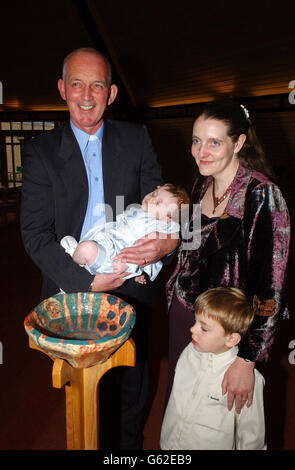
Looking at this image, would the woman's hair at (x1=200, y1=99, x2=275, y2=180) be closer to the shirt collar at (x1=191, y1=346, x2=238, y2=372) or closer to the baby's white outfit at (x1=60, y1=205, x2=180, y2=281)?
the baby's white outfit at (x1=60, y1=205, x2=180, y2=281)

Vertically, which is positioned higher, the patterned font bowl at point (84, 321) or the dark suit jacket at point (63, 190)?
the dark suit jacket at point (63, 190)

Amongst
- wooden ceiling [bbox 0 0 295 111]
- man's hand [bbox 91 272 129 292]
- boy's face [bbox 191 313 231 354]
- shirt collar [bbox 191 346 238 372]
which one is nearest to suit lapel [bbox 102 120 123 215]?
man's hand [bbox 91 272 129 292]

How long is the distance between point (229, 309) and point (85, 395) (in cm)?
64

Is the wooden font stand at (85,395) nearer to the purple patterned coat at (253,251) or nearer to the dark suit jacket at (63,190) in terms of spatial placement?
the dark suit jacket at (63,190)

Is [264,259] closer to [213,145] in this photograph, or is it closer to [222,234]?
[222,234]

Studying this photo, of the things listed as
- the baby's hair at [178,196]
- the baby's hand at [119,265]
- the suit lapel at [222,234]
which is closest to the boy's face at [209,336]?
the suit lapel at [222,234]

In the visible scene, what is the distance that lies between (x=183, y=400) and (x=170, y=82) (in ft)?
29.2

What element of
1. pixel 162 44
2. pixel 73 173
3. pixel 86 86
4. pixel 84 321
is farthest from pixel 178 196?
pixel 162 44

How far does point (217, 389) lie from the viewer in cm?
151

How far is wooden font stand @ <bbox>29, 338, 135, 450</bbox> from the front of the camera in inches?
48.1

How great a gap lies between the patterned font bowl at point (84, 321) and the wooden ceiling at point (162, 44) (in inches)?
259

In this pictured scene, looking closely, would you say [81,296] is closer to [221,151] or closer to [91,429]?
[91,429]

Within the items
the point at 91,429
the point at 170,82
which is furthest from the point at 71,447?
the point at 170,82

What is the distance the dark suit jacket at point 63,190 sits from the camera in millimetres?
1625
